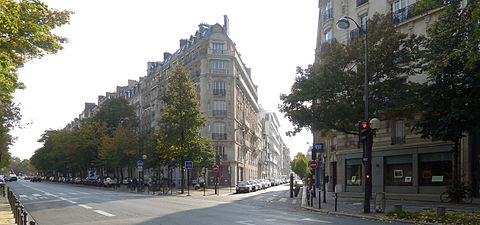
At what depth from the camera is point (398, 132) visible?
106 feet

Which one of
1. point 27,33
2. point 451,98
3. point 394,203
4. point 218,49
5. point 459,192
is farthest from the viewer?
point 218,49


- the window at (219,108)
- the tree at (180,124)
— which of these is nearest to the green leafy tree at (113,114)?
the window at (219,108)

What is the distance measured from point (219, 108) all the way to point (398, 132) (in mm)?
34116

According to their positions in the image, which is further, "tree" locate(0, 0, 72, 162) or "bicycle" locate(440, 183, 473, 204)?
"bicycle" locate(440, 183, 473, 204)

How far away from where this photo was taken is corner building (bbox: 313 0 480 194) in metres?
27.8

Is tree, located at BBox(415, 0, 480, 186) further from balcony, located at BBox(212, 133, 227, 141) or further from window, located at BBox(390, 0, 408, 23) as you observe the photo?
balcony, located at BBox(212, 133, 227, 141)

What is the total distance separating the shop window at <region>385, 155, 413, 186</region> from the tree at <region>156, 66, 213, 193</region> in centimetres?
1858

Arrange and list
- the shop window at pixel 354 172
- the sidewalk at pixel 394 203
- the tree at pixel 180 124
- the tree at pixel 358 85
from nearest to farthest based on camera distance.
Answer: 1. the sidewalk at pixel 394 203
2. the tree at pixel 358 85
3. the shop window at pixel 354 172
4. the tree at pixel 180 124

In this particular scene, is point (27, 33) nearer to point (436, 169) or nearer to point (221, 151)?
point (436, 169)

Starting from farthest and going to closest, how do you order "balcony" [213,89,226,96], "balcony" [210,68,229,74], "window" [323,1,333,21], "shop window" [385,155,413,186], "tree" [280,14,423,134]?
"balcony" [210,68,229,74] → "balcony" [213,89,226,96] → "window" [323,1,333,21] → "shop window" [385,155,413,186] → "tree" [280,14,423,134]

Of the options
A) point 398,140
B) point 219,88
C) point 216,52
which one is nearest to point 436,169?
point 398,140

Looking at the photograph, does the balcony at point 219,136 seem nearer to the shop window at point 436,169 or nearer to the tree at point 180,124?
Answer: the tree at point 180,124

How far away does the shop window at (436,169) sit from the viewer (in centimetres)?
2794

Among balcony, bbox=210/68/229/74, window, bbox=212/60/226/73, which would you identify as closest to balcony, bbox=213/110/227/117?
A: balcony, bbox=210/68/229/74
